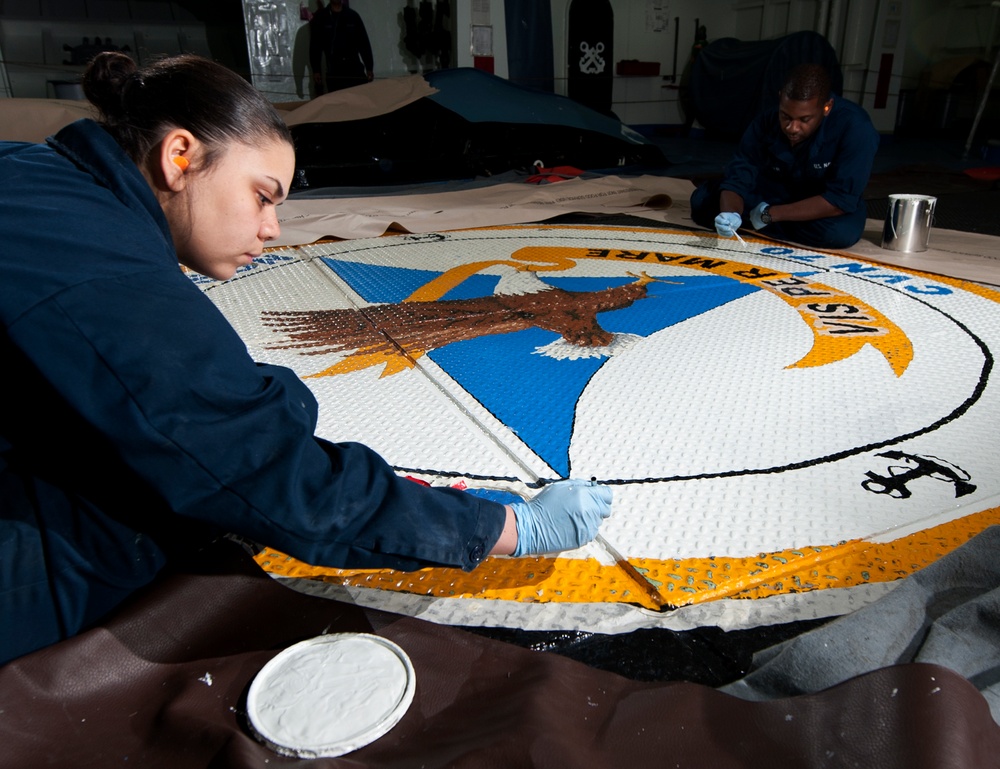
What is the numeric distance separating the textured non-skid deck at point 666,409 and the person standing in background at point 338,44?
4.87 metres

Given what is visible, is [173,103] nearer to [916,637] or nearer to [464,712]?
[464,712]

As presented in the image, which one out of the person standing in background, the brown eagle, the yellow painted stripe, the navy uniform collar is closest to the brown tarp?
the yellow painted stripe

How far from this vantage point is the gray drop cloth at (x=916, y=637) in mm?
875

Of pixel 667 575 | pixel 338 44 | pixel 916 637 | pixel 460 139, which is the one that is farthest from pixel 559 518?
pixel 338 44

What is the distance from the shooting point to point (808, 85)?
3.16m

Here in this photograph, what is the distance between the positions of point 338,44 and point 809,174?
5259mm

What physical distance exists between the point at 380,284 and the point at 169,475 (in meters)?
2.08

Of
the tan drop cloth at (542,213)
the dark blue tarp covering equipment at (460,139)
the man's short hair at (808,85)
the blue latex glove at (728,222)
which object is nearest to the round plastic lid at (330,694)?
the tan drop cloth at (542,213)

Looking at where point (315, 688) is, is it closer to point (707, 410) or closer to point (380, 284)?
point (707, 410)

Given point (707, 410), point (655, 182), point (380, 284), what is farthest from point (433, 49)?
point (707, 410)

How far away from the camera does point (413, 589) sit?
3.89 ft

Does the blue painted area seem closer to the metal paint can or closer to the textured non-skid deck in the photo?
the textured non-skid deck

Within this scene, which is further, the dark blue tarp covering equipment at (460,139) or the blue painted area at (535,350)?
the dark blue tarp covering equipment at (460,139)

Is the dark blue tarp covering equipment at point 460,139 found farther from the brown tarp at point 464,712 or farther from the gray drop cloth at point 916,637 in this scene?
the gray drop cloth at point 916,637
